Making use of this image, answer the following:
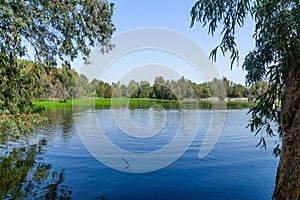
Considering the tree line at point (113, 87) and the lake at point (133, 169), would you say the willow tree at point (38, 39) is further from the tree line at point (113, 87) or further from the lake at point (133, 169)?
the lake at point (133, 169)

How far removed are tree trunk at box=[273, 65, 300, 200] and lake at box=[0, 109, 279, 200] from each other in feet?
11.0

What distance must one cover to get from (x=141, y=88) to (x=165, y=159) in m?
38.1

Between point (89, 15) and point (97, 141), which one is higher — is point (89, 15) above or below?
above

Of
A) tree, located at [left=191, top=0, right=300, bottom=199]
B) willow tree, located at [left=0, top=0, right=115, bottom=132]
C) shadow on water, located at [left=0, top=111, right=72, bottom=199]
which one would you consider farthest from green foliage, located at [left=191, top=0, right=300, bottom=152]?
shadow on water, located at [left=0, top=111, right=72, bottom=199]

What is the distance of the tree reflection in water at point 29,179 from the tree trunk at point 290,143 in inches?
227

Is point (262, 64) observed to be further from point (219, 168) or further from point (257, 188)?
point (219, 168)

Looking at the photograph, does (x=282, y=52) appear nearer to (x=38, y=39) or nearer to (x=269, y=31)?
(x=269, y=31)

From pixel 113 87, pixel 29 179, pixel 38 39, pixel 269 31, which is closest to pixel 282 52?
pixel 269 31

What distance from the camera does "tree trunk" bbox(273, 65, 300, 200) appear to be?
4.94 m

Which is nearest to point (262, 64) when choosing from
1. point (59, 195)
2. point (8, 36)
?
point (8, 36)

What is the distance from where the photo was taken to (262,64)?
622 centimetres

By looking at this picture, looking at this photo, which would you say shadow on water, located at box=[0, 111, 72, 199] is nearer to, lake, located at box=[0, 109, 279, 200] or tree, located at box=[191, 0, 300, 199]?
lake, located at box=[0, 109, 279, 200]

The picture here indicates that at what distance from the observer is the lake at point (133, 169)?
333 inches

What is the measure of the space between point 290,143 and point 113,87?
160ft
